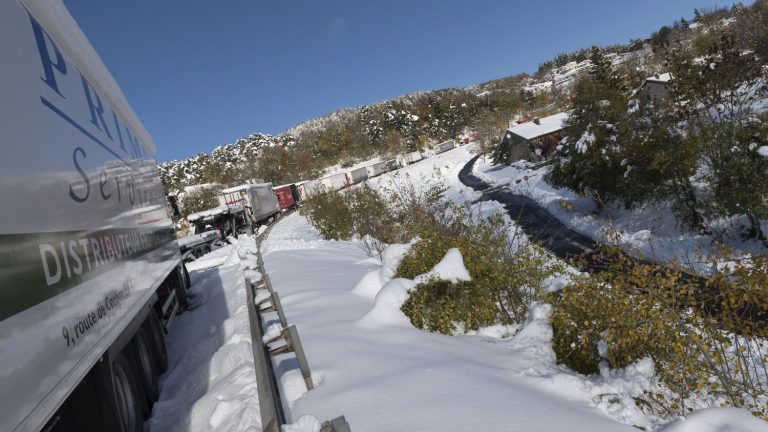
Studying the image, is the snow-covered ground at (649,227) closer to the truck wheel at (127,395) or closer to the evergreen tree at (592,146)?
the evergreen tree at (592,146)

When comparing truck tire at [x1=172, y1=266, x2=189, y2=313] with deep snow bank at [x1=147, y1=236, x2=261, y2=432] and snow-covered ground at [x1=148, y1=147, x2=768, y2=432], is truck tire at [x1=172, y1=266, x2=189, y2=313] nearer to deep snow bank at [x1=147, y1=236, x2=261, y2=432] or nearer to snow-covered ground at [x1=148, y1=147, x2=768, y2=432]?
deep snow bank at [x1=147, y1=236, x2=261, y2=432]

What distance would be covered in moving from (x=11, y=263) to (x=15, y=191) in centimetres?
46

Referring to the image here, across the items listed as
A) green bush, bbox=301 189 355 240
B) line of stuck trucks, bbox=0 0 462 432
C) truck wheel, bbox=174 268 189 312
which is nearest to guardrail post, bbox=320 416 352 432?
line of stuck trucks, bbox=0 0 462 432

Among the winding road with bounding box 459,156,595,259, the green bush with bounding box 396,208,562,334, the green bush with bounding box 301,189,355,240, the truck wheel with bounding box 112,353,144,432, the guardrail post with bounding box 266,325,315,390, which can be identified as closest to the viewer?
the truck wheel with bounding box 112,353,144,432

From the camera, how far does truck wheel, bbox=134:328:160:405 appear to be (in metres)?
5.47

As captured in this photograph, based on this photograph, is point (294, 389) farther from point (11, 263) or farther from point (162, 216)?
point (162, 216)

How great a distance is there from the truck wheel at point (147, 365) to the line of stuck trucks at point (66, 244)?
2 cm

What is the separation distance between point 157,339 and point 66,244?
4.06 m

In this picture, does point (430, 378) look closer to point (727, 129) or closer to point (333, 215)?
point (333, 215)

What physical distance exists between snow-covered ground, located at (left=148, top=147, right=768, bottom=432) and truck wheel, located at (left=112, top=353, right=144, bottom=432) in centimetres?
61

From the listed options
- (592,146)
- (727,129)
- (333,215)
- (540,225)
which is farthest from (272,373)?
(540,225)

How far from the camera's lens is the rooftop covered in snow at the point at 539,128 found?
52.0 metres

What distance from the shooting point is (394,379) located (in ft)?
15.5

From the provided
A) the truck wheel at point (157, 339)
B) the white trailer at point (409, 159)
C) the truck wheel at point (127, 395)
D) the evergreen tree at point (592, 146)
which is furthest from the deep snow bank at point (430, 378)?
the white trailer at point (409, 159)
